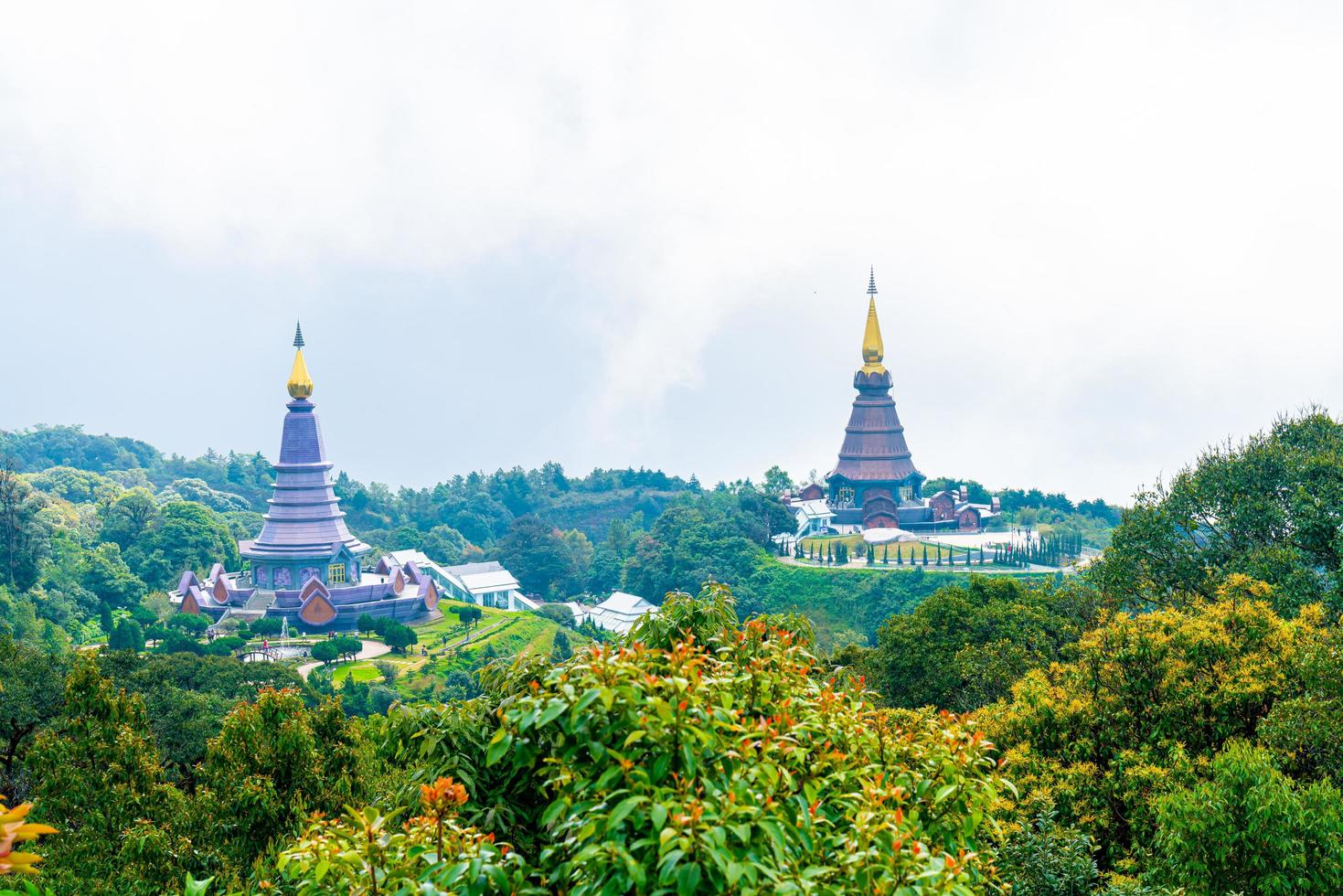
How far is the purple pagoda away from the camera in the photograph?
47.2 meters

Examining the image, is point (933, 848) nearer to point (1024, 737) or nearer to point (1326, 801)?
point (1326, 801)

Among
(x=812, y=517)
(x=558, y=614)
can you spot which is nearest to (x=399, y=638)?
(x=558, y=614)

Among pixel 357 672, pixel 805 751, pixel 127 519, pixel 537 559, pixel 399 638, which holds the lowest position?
pixel 357 672

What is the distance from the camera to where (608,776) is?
5.19 m

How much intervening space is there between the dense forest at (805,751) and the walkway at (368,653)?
9307 millimetres

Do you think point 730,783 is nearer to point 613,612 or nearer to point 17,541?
point 17,541

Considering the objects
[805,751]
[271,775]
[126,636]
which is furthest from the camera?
[126,636]

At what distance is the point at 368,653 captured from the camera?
42.5 m

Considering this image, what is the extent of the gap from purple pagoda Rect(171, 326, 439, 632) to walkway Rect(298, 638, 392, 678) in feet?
10.6

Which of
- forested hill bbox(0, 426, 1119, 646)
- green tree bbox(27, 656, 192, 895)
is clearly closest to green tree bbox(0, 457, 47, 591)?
forested hill bbox(0, 426, 1119, 646)

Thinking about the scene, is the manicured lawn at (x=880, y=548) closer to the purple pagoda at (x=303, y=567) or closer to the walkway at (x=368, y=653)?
the purple pagoda at (x=303, y=567)

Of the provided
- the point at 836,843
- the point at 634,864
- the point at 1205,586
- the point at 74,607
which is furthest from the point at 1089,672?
the point at 74,607

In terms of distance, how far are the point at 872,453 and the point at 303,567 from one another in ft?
87.6

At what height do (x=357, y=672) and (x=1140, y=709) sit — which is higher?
(x=357, y=672)
